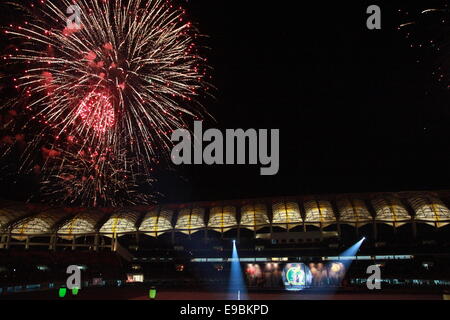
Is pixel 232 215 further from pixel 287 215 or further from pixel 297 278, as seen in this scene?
pixel 297 278

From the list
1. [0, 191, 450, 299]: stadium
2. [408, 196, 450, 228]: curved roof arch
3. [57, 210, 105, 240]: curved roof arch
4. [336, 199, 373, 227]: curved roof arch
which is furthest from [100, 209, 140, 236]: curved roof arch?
[408, 196, 450, 228]: curved roof arch

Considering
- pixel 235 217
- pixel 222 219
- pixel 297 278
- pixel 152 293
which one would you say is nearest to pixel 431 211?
pixel 297 278

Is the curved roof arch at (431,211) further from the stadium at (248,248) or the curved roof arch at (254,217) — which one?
the curved roof arch at (254,217)

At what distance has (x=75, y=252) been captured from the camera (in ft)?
202

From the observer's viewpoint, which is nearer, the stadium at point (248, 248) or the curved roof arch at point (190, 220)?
the stadium at point (248, 248)

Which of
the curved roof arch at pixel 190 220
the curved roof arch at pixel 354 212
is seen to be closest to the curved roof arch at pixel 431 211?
the curved roof arch at pixel 354 212

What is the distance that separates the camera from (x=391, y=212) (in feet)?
207

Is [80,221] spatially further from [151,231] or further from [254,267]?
[254,267]

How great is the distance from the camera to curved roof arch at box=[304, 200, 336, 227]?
2557 inches

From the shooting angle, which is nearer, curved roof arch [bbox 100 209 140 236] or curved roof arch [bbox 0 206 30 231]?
curved roof arch [bbox 0 206 30 231]

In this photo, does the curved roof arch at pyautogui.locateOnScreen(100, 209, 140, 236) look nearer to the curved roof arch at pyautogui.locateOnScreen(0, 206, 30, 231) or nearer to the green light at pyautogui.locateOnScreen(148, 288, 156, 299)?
the curved roof arch at pyautogui.locateOnScreen(0, 206, 30, 231)

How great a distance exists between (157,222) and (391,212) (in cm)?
4336

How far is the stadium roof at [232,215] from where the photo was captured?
2491 inches
